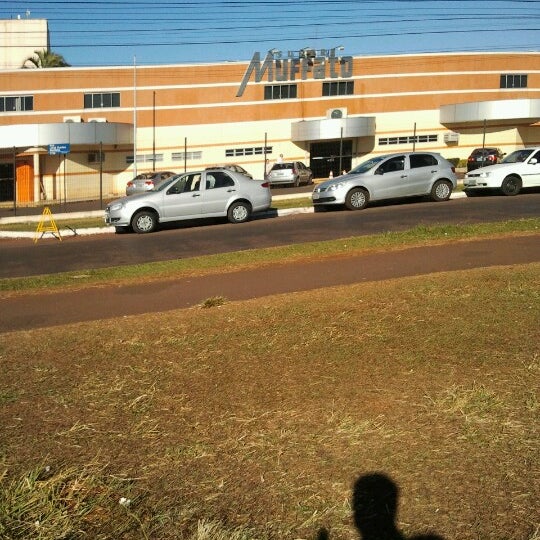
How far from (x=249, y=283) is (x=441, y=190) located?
12.6 meters

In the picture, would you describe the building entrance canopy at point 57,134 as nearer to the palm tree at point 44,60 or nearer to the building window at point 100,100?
the building window at point 100,100

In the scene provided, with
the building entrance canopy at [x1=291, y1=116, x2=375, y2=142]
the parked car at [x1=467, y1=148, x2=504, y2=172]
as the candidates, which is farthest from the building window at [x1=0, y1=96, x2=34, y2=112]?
the parked car at [x1=467, y1=148, x2=504, y2=172]

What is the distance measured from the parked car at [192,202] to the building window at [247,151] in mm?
30009

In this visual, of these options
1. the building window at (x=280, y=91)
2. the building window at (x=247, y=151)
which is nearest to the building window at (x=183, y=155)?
the building window at (x=247, y=151)

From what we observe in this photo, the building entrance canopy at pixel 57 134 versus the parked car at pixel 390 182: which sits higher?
the building entrance canopy at pixel 57 134

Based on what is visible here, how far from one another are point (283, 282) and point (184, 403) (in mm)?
5292

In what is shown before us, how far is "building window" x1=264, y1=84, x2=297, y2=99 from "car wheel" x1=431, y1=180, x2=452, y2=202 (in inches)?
1202

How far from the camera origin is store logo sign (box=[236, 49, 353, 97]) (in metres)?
50.4

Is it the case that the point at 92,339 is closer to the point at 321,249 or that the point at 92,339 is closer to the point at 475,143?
the point at 321,249

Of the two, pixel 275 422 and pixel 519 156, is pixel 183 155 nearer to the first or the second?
pixel 519 156

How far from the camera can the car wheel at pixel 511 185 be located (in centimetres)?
2248

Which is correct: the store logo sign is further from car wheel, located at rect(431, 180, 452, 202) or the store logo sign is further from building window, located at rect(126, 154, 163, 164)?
car wheel, located at rect(431, 180, 452, 202)

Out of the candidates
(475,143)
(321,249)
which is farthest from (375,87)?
(321,249)

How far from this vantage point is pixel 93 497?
4.30 m
